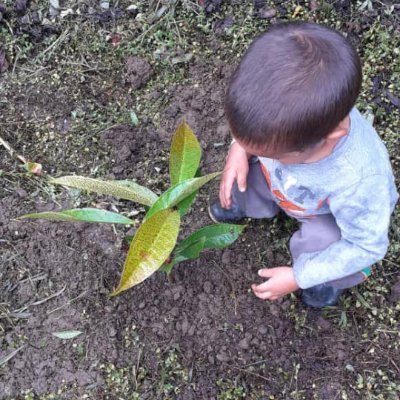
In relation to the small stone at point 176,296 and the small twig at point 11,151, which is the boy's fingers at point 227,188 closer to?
the small stone at point 176,296

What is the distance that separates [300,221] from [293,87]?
66 centimetres

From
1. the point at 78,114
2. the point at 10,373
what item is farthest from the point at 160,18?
the point at 10,373

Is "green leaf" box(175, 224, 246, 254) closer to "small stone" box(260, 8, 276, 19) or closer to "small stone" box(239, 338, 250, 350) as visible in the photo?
"small stone" box(239, 338, 250, 350)

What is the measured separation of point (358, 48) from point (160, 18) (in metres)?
0.76

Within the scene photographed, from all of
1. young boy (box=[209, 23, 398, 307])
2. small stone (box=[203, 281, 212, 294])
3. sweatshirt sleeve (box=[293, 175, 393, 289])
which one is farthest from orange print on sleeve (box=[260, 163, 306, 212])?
small stone (box=[203, 281, 212, 294])

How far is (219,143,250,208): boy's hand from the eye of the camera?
1.48 m

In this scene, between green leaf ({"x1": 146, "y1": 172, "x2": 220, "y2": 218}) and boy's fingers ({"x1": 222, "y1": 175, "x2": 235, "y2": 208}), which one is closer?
green leaf ({"x1": 146, "y1": 172, "x2": 220, "y2": 218})

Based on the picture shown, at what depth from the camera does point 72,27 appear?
6.72 feet

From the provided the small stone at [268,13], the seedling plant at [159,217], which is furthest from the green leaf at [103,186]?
the small stone at [268,13]

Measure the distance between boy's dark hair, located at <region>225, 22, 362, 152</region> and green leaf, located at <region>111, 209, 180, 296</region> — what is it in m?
0.29

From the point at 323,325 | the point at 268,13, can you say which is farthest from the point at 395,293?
the point at 268,13

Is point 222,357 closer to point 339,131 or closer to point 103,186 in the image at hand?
point 103,186

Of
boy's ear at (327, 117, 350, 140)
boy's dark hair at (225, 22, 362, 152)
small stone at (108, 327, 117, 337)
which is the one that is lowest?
small stone at (108, 327, 117, 337)

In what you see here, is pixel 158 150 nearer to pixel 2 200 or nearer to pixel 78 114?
pixel 78 114
